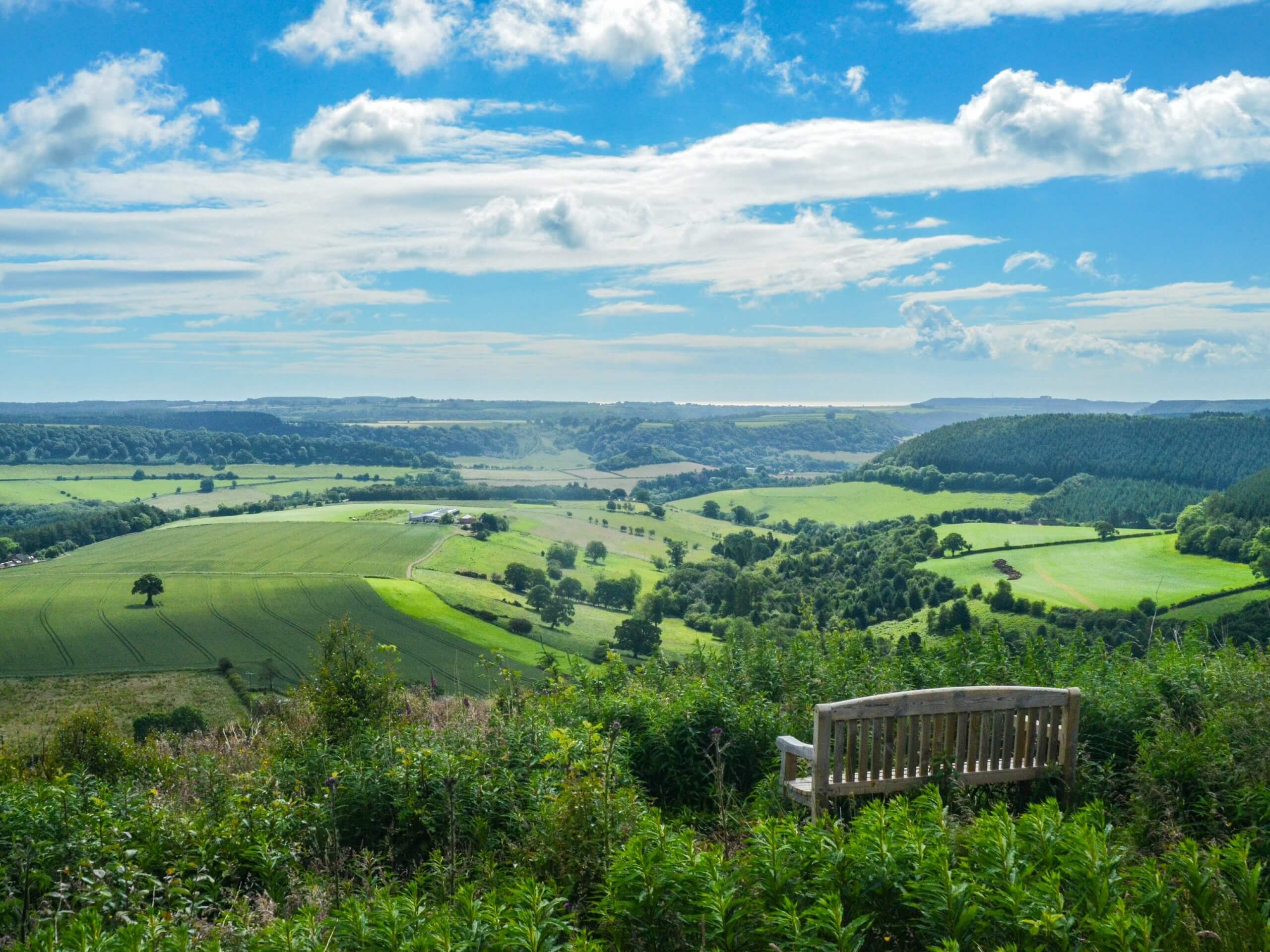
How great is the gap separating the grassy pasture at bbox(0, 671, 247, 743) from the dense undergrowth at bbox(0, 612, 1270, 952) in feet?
120

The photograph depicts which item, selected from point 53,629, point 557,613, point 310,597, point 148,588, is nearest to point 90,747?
Answer: point 557,613

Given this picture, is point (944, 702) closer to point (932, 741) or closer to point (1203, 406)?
point (932, 741)

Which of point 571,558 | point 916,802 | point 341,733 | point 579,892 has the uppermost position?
point 916,802

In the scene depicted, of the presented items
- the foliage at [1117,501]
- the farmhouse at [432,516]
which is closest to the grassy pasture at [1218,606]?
the foliage at [1117,501]

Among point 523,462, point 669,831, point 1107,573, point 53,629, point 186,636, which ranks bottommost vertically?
point 186,636

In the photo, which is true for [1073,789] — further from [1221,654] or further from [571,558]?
[571,558]

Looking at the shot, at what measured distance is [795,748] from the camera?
6.84 meters

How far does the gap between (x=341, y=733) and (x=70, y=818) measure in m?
4.31

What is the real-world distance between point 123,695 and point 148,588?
21.2 metres

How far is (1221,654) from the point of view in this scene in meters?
9.03

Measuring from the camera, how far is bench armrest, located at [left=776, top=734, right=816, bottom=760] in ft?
22.0

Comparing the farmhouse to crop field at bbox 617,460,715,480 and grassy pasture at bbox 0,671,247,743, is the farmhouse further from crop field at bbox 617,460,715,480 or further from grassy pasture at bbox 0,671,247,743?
crop field at bbox 617,460,715,480

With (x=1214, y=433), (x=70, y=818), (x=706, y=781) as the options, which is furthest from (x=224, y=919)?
(x=1214, y=433)

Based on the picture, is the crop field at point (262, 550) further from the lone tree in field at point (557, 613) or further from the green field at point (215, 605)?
the lone tree in field at point (557, 613)
